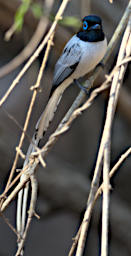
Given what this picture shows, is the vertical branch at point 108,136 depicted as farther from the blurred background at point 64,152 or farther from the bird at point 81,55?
the blurred background at point 64,152

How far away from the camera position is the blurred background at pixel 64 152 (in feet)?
14.1

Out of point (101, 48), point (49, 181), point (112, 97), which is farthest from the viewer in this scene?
point (49, 181)

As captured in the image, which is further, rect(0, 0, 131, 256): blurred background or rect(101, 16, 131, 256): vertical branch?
rect(0, 0, 131, 256): blurred background

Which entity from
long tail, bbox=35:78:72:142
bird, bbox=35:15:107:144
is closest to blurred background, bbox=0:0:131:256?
bird, bbox=35:15:107:144

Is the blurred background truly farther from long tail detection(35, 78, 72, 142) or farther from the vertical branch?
the vertical branch

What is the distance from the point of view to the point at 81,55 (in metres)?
2.53

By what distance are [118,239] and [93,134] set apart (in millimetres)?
1224

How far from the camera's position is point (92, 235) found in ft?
16.4

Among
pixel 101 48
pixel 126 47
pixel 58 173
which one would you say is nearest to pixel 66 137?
pixel 58 173

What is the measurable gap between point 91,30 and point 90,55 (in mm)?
137

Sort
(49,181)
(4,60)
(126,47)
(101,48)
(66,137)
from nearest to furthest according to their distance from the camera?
(126,47), (101,48), (49,181), (4,60), (66,137)

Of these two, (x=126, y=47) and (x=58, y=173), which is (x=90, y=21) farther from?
(x=58, y=173)

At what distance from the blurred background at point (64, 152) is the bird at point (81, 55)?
137 centimetres

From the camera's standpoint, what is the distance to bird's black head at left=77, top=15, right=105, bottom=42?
2.38m
